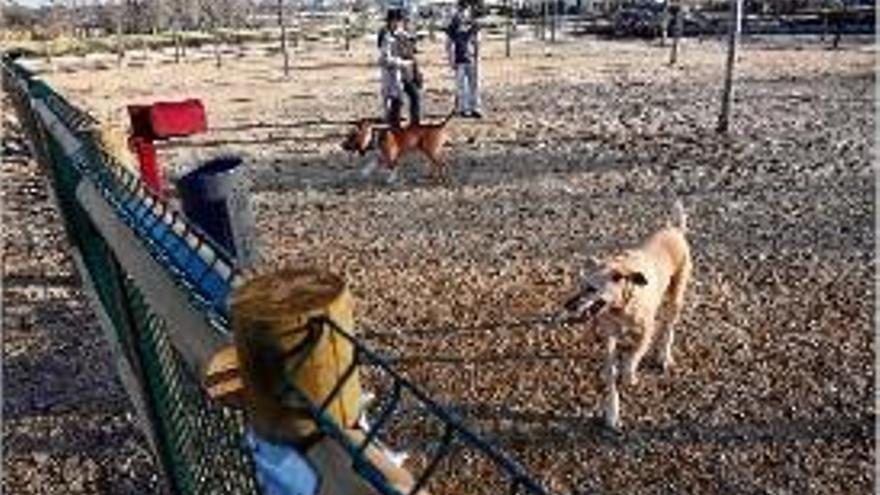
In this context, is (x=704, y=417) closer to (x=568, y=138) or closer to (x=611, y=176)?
(x=611, y=176)

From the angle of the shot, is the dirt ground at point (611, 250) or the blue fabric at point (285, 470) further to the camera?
the dirt ground at point (611, 250)

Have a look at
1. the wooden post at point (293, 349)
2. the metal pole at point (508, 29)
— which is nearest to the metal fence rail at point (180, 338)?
the wooden post at point (293, 349)

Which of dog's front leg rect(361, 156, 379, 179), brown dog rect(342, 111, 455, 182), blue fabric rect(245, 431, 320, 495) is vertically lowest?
dog's front leg rect(361, 156, 379, 179)

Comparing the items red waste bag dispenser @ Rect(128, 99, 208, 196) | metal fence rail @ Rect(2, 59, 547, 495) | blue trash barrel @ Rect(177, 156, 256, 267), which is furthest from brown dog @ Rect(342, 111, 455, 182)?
metal fence rail @ Rect(2, 59, 547, 495)

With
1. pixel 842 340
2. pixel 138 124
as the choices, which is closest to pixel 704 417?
pixel 842 340

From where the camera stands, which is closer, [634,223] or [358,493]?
[358,493]

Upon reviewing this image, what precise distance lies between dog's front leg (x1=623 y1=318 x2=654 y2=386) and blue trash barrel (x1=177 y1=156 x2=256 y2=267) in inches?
94.8

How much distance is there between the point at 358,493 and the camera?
1294 mm

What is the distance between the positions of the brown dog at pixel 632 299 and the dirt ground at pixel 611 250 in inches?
8.1

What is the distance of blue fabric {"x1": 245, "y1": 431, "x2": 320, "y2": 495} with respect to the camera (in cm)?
143

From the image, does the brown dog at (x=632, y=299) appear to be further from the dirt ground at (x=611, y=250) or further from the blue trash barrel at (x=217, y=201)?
the blue trash barrel at (x=217, y=201)

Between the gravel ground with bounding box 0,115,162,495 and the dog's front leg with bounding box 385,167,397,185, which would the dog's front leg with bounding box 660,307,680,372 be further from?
the dog's front leg with bounding box 385,167,397,185

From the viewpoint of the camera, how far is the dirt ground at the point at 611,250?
5422 millimetres

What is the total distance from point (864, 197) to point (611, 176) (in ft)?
9.17
